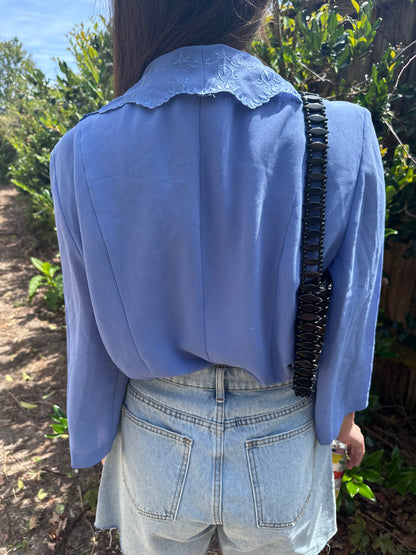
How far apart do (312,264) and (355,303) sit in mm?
143

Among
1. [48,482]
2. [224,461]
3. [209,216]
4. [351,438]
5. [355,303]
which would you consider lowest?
[48,482]

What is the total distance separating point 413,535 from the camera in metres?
2.06

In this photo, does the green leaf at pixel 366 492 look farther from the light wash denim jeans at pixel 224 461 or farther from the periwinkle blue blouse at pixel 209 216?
the periwinkle blue blouse at pixel 209 216

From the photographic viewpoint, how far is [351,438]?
1159mm

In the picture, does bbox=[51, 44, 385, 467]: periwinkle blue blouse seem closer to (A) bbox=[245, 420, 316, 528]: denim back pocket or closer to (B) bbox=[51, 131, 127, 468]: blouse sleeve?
(B) bbox=[51, 131, 127, 468]: blouse sleeve

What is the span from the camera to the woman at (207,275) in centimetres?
78

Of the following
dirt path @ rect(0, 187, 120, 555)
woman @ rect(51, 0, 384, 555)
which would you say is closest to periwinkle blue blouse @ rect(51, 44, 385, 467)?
woman @ rect(51, 0, 384, 555)

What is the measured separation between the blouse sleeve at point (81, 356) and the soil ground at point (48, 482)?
106 centimetres

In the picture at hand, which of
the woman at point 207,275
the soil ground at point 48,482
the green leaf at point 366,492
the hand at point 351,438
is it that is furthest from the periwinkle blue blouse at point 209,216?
the soil ground at point 48,482

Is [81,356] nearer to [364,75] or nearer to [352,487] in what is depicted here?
[352,487]

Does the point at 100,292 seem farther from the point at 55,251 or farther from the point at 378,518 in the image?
the point at 55,251

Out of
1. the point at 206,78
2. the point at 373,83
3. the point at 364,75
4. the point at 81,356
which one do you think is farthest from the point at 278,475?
the point at 364,75

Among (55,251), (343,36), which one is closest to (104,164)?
(343,36)

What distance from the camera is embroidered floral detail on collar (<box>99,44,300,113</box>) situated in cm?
76
